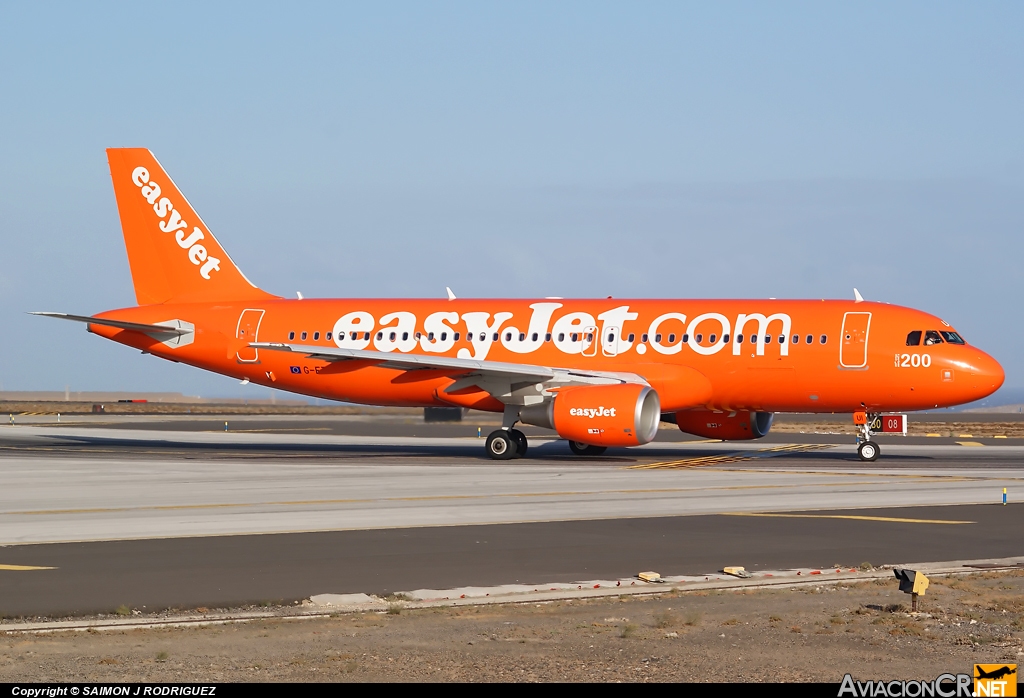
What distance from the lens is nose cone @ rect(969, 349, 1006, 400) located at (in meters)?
32.9

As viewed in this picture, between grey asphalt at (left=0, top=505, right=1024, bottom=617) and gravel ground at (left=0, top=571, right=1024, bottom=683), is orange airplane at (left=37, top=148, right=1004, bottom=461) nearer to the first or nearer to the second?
grey asphalt at (left=0, top=505, right=1024, bottom=617)

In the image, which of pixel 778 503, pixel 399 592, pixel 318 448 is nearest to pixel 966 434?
pixel 318 448

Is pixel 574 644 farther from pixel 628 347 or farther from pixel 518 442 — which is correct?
pixel 628 347

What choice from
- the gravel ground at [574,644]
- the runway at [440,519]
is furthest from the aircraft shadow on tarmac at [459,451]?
Result: the gravel ground at [574,644]

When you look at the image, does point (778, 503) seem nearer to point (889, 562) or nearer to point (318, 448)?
point (889, 562)

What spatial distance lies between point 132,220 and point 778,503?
91.2 ft

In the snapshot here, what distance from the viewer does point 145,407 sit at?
89312 mm

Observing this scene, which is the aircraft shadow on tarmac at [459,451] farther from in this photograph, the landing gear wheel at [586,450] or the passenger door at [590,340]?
the passenger door at [590,340]

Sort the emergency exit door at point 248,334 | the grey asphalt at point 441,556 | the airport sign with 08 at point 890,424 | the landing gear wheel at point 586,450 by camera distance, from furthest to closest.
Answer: the emergency exit door at point 248,334
the airport sign with 08 at point 890,424
the landing gear wheel at point 586,450
the grey asphalt at point 441,556

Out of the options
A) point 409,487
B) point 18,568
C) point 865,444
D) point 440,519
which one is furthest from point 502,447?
point 18,568

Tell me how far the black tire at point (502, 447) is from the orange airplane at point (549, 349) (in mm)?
51

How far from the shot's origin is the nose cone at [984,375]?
32875mm

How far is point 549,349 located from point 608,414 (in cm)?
497

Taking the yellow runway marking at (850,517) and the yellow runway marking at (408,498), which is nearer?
the yellow runway marking at (850,517)
